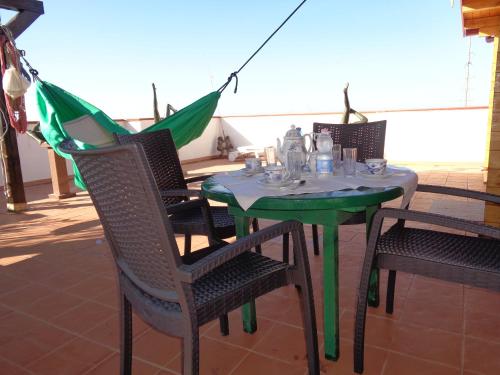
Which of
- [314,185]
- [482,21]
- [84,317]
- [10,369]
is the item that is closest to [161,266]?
[314,185]

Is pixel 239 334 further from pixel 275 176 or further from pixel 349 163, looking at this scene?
pixel 349 163

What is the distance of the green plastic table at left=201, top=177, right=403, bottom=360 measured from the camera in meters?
1.05

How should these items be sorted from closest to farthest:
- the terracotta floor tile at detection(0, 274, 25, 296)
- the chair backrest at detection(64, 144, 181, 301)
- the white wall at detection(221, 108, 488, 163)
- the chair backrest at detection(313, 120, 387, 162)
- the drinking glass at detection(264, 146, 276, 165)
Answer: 1. the chair backrest at detection(64, 144, 181, 301)
2. the drinking glass at detection(264, 146, 276, 165)
3. the terracotta floor tile at detection(0, 274, 25, 296)
4. the chair backrest at detection(313, 120, 387, 162)
5. the white wall at detection(221, 108, 488, 163)

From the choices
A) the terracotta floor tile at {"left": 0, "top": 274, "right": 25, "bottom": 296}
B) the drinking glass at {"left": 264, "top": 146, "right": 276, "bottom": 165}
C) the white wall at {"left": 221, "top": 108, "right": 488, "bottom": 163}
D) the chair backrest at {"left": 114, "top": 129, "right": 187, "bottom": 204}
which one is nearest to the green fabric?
the terracotta floor tile at {"left": 0, "top": 274, "right": 25, "bottom": 296}

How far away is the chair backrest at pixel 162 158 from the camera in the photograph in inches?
70.2

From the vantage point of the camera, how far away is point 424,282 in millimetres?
1791

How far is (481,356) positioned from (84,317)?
156cm

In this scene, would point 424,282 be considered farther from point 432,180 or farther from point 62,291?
point 432,180

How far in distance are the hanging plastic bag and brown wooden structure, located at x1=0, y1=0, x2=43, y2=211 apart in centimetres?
49

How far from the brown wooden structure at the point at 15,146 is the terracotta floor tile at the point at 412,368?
399 cm

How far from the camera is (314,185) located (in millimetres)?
1225

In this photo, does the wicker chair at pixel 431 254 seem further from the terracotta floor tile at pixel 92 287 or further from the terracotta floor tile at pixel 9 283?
the terracotta floor tile at pixel 9 283

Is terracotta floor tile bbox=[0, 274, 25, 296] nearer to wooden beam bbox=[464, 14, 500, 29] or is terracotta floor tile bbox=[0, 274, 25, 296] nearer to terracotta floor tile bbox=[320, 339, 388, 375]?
terracotta floor tile bbox=[320, 339, 388, 375]

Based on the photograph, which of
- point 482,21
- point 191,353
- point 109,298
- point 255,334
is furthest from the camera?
point 482,21
